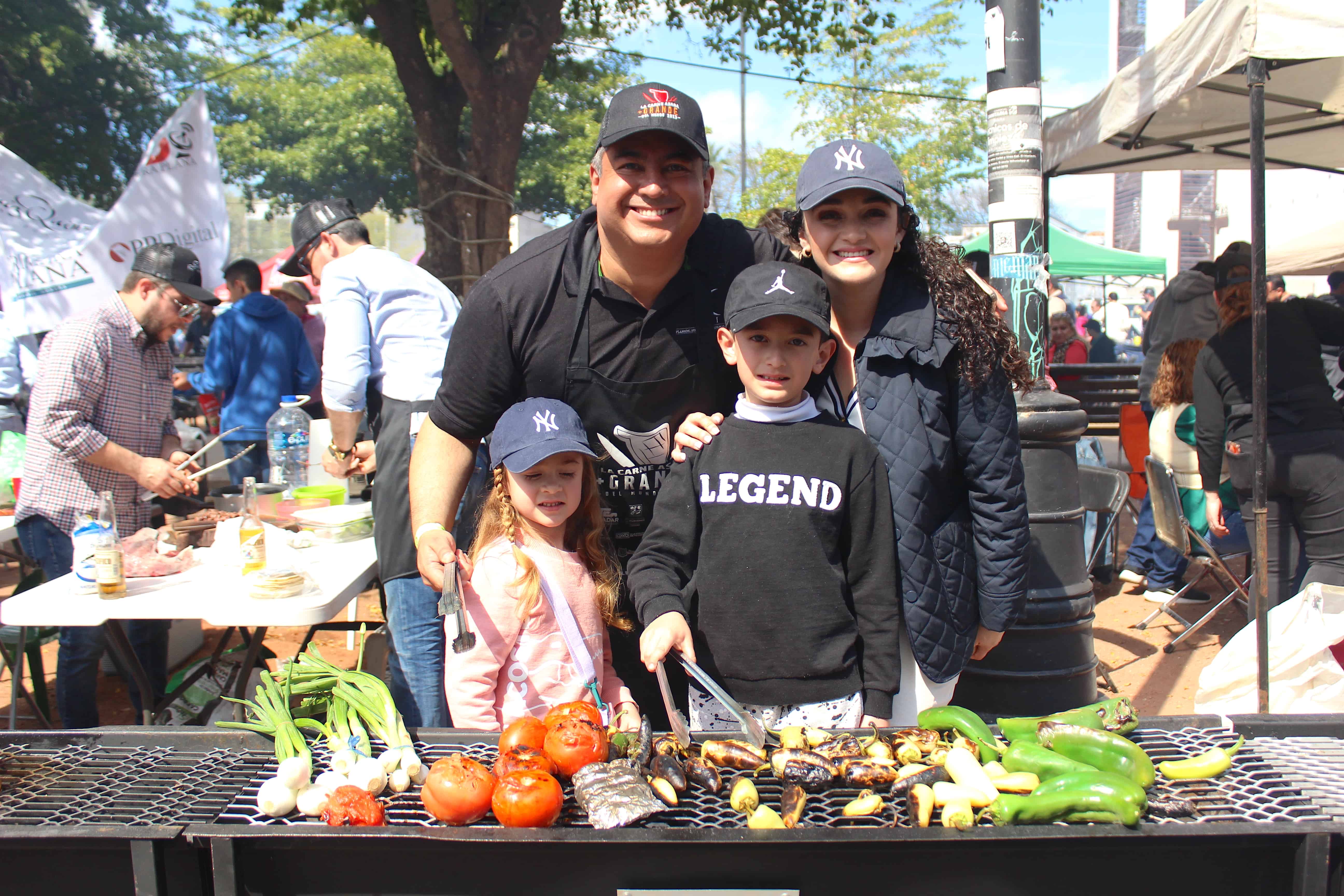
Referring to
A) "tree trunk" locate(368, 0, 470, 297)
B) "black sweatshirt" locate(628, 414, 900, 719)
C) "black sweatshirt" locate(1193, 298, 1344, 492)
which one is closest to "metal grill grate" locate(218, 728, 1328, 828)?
"black sweatshirt" locate(628, 414, 900, 719)

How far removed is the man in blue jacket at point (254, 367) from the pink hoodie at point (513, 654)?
13.7ft

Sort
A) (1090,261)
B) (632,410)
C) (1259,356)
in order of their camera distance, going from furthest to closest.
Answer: (1090,261), (1259,356), (632,410)

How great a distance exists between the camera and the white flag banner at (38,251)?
7.25m

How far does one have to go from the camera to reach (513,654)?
90.4 inches

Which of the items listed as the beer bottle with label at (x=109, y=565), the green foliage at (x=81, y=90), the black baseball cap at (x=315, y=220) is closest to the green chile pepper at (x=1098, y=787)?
Result: the beer bottle with label at (x=109, y=565)

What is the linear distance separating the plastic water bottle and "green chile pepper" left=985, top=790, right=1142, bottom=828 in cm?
417

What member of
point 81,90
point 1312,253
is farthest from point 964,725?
point 81,90

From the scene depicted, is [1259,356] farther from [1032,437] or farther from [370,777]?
[370,777]

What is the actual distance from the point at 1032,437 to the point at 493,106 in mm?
6605

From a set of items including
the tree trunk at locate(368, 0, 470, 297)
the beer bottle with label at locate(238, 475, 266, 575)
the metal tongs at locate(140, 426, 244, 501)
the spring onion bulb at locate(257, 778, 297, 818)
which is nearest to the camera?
the spring onion bulb at locate(257, 778, 297, 818)

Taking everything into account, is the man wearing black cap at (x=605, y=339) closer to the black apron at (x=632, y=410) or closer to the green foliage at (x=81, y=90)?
the black apron at (x=632, y=410)

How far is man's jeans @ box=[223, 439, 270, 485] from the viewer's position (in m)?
6.14

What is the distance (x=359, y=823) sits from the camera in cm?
148

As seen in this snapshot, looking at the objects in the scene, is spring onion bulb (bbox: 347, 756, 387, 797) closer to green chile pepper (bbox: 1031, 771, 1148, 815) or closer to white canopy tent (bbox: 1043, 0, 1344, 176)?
green chile pepper (bbox: 1031, 771, 1148, 815)
